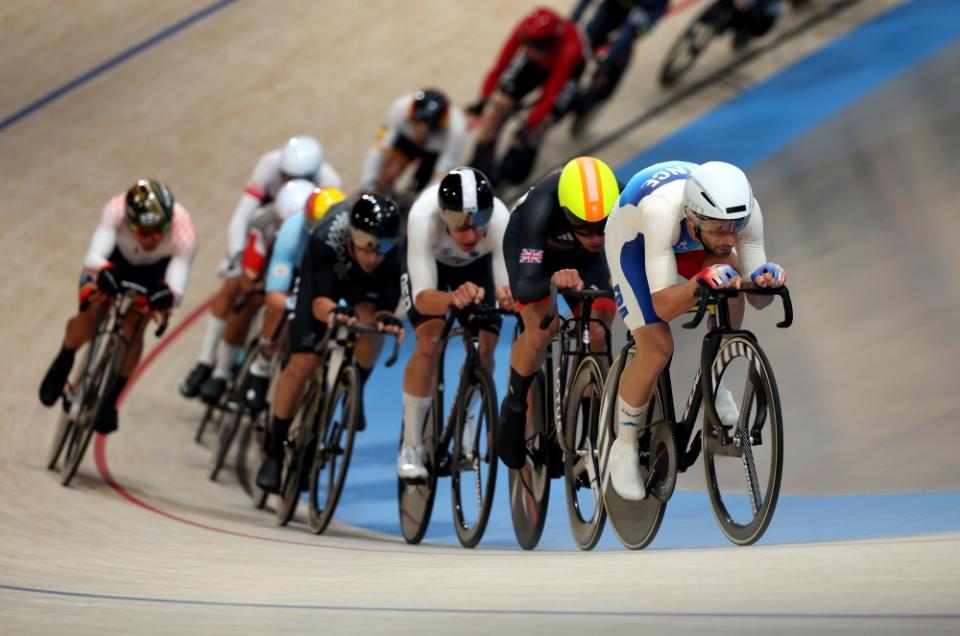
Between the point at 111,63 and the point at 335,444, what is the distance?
6.57 meters

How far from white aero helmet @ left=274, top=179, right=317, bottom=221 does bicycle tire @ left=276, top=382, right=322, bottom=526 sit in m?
1.21

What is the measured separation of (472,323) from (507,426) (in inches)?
16.7

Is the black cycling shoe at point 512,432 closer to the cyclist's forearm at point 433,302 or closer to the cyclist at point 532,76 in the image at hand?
the cyclist's forearm at point 433,302

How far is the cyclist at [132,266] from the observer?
6.13 meters

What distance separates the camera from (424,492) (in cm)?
519

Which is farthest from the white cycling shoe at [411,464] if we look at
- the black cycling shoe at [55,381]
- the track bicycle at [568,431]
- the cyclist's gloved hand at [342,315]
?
the black cycling shoe at [55,381]

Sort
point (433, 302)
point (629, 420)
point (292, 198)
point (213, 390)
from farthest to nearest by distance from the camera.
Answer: point (213, 390) → point (292, 198) → point (433, 302) → point (629, 420)

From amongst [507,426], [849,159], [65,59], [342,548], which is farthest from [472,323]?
[65,59]

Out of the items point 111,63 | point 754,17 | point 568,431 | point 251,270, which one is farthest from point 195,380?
point 754,17

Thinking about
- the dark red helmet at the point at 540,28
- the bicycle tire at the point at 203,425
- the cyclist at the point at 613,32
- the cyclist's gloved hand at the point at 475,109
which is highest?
the cyclist at the point at 613,32

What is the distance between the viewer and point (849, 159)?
29.0ft

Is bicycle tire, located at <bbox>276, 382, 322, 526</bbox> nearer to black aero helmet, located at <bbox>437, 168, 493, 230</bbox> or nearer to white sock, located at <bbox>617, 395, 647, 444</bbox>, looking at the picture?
black aero helmet, located at <bbox>437, 168, 493, 230</bbox>

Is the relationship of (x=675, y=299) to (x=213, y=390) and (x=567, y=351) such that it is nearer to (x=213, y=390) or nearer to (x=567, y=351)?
(x=567, y=351)

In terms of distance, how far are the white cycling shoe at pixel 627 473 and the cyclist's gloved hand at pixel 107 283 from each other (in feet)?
8.72
